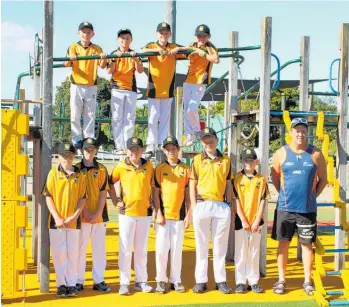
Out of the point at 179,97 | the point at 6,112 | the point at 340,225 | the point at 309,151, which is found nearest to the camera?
the point at 6,112

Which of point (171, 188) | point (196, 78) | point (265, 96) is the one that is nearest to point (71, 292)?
point (171, 188)

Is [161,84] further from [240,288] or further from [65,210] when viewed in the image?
[240,288]

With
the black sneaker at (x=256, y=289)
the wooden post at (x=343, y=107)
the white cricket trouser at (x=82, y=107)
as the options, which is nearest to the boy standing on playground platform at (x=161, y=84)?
the white cricket trouser at (x=82, y=107)

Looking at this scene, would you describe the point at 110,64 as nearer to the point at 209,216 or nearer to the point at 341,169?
the point at 209,216

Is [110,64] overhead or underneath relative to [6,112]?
overhead

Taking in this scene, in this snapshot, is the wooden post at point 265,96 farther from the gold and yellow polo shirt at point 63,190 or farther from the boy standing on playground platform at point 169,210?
the gold and yellow polo shirt at point 63,190

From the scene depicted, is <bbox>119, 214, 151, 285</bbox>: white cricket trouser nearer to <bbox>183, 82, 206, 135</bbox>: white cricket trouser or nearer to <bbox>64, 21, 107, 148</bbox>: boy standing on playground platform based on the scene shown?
<bbox>64, 21, 107, 148</bbox>: boy standing on playground platform

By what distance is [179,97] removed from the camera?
1183cm

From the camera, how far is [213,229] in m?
7.41

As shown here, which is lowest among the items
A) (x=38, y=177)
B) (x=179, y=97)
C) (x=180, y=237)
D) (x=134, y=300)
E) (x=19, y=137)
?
(x=134, y=300)

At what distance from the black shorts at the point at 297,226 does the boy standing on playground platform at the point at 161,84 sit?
6.81 ft

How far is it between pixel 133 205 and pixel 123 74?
1954 mm

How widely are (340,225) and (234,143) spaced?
1997mm

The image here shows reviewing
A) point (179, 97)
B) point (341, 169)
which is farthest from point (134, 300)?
point (179, 97)
